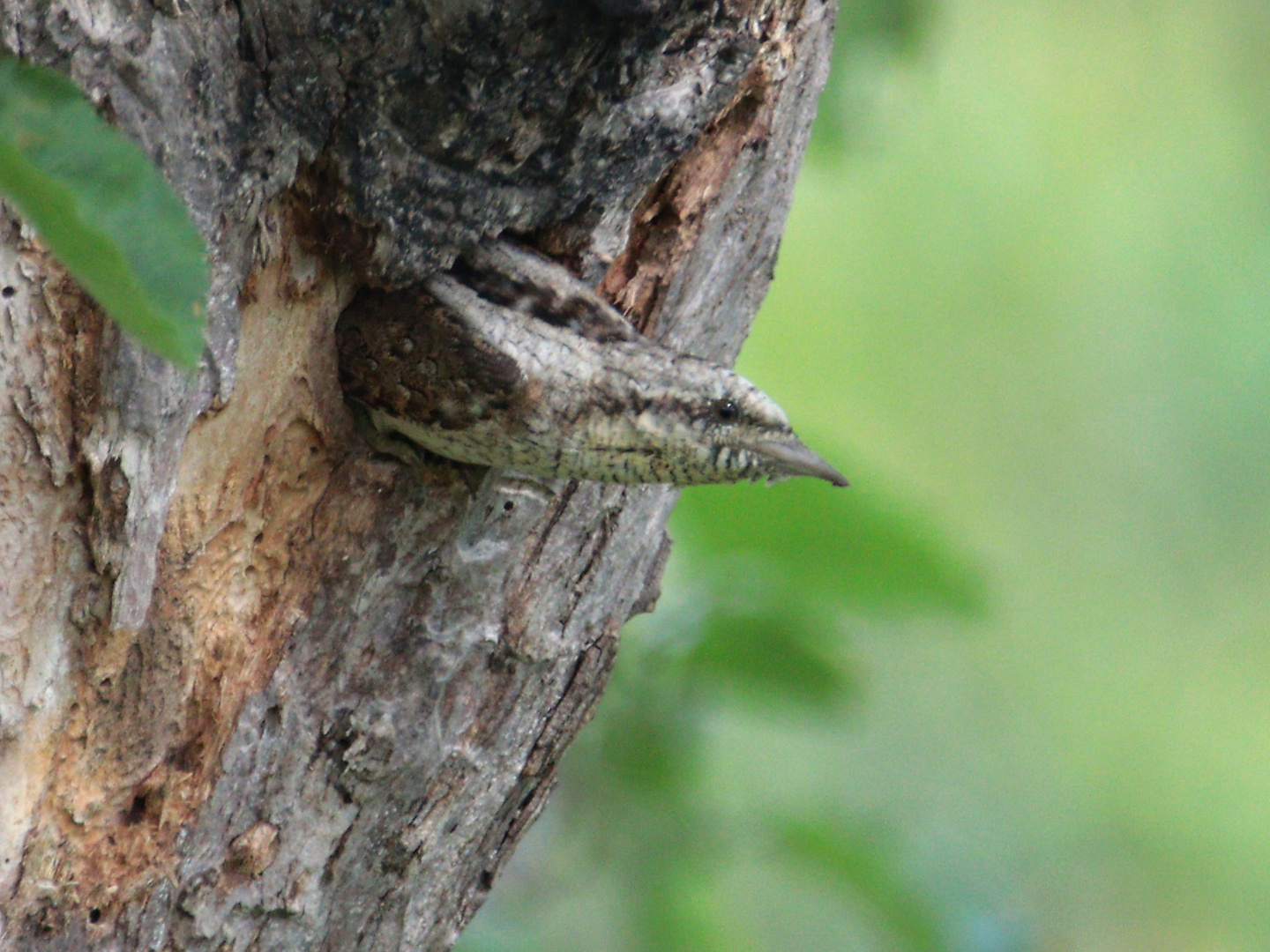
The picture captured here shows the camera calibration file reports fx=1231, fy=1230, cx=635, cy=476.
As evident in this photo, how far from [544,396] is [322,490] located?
15.9 inches

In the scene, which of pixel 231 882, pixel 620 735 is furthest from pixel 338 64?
pixel 620 735

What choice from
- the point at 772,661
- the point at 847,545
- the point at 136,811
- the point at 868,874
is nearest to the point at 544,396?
the point at 136,811

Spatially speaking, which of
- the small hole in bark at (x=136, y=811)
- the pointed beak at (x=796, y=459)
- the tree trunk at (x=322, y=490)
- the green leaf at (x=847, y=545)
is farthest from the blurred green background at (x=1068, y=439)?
the small hole in bark at (x=136, y=811)

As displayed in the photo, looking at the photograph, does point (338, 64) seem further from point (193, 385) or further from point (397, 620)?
point (397, 620)

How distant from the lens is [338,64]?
1625 millimetres

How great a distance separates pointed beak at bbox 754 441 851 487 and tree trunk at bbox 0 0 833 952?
0.42 metres

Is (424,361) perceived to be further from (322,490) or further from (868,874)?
(868,874)

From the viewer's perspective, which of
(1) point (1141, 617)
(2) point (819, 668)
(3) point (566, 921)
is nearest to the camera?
(2) point (819, 668)

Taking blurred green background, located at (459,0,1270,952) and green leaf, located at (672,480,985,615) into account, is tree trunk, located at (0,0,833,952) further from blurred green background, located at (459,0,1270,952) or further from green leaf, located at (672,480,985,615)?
blurred green background, located at (459,0,1270,952)

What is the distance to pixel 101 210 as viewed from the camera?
0.95m

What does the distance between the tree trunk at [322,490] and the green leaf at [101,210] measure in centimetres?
51

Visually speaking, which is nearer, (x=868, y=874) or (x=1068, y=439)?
(x=868, y=874)

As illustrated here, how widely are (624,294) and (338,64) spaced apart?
701 millimetres

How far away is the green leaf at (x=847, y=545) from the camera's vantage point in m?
2.59
